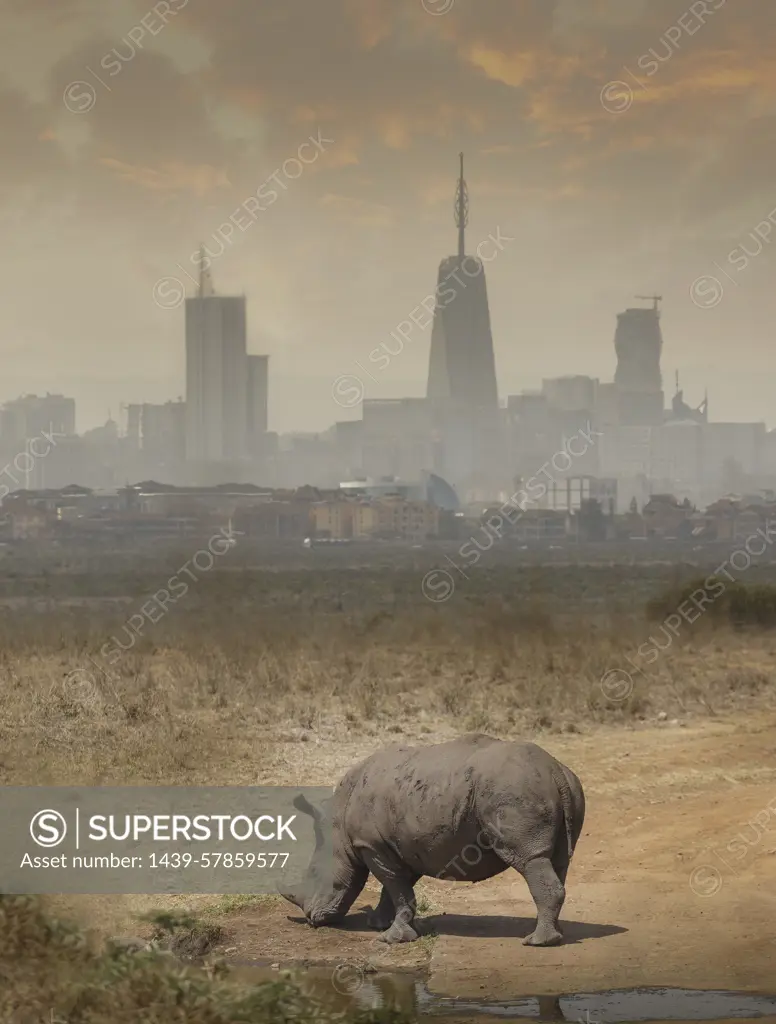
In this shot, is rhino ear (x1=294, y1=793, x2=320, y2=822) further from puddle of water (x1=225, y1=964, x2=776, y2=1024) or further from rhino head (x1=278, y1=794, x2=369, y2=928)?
puddle of water (x1=225, y1=964, x2=776, y2=1024)

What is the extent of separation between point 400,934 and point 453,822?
1153mm

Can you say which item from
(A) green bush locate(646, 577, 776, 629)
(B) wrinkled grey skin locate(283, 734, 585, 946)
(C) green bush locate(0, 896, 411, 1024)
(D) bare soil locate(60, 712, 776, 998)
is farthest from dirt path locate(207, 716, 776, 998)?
(A) green bush locate(646, 577, 776, 629)

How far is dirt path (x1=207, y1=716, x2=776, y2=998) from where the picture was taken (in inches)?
391

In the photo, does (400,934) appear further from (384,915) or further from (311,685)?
(311,685)

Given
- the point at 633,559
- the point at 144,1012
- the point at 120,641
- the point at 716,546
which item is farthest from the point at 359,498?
the point at 144,1012

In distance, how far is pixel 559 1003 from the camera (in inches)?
368

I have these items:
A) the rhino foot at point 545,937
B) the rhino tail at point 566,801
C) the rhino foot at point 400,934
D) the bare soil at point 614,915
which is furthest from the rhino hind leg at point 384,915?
the rhino tail at point 566,801

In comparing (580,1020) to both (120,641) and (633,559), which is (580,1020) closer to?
(120,641)

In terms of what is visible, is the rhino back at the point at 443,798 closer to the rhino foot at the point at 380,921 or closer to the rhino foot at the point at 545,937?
the rhino foot at the point at 545,937

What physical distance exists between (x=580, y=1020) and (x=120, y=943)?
3.10 m

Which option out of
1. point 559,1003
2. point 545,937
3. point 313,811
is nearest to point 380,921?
point 313,811

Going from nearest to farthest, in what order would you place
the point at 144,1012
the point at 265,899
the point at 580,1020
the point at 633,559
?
the point at 144,1012, the point at 580,1020, the point at 265,899, the point at 633,559

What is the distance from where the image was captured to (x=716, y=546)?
420ft

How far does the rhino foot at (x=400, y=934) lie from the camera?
35.0 ft
